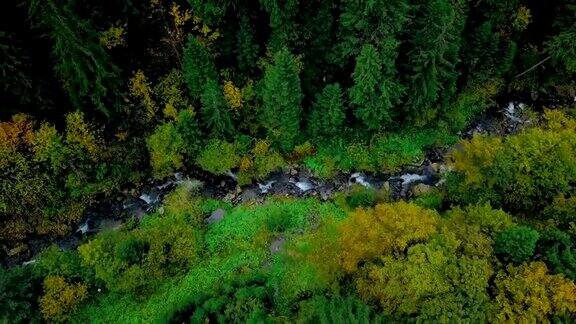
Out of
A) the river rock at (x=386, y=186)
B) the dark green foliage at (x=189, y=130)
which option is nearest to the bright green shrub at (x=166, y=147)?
the dark green foliage at (x=189, y=130)

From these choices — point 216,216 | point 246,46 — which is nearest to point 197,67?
point 246,46

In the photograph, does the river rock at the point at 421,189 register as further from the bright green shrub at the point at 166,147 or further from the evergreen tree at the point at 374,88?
the bright green shrub at the point at 166,147

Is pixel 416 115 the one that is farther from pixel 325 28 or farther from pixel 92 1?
pixel 92 1

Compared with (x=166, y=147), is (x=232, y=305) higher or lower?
lower

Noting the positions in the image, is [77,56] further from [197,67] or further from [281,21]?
[281,21]

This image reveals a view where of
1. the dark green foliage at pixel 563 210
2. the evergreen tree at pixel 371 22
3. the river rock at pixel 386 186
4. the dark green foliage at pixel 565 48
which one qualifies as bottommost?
the river rock at pixel 386 186

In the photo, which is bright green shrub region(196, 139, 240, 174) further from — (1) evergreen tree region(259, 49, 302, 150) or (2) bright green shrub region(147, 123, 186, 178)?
(1) evergreen tree region(259, 49, 302, 150)

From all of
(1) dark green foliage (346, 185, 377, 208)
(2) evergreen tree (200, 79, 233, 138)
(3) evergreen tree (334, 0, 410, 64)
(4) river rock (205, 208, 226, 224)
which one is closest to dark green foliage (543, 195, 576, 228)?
(1) dark green foliage (346, 185, 377, 208)
